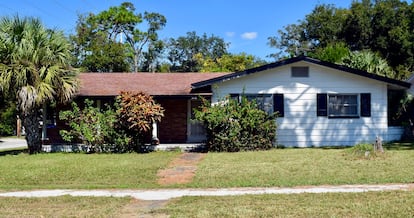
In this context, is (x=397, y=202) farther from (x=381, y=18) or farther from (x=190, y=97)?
(x=381, y=18)

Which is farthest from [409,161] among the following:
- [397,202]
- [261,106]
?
[261,106]

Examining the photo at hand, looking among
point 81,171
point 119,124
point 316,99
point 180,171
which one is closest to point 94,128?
point 119,124

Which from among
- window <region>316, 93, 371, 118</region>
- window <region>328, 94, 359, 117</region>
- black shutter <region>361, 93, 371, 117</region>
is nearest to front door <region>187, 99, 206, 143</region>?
window <region>316, 93, 371, 118</region>

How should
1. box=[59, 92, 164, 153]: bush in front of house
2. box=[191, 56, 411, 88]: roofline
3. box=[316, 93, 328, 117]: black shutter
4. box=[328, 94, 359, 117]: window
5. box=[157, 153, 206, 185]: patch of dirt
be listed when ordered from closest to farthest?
box=[157, 153, 206, 185]: patch of dirt < box=[59, 92, 164, 153]: bush in front of house < box=[191, 56, 411, 88]: roofline < box=[316, 93, 328, 117]: black shutter < box=[328, 94, 359, 117]: window

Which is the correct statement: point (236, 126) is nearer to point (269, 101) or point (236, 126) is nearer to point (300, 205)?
point (269, 101)

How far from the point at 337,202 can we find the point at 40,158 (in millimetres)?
10993

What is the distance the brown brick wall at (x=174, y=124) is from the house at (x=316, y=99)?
207cm

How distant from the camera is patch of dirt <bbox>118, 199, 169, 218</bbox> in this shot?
7.32 m

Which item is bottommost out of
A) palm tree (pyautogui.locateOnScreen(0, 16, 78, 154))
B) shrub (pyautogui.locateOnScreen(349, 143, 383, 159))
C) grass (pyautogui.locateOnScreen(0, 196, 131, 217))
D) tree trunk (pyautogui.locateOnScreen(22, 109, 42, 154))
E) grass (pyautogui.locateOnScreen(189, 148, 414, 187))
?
grass (pyautogui.locateOnScreen(0, 196, 131, 217))

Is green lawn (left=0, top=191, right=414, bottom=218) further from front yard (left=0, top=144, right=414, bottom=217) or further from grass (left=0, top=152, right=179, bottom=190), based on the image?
grass (left=0, top=152, right=179, bottom=190)

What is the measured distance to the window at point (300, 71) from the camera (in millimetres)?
18281

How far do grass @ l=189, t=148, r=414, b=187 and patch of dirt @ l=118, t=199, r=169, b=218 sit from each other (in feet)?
6.53

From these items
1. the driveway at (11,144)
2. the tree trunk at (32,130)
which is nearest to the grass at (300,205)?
the tree trunk at (32,130)

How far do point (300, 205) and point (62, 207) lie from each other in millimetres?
4306
